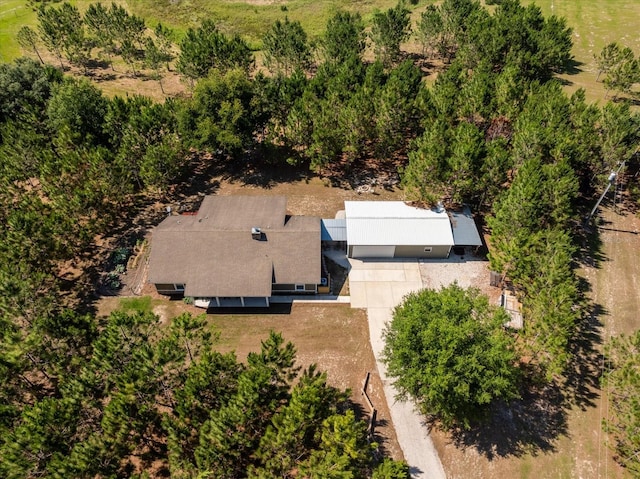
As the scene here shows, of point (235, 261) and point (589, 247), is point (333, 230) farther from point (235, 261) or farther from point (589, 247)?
point (589, 247)

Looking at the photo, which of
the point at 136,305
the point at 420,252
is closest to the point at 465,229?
the point at 420,252

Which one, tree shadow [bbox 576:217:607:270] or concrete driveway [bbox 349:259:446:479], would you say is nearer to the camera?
concrete driveway [bbox 349:259:446:479]

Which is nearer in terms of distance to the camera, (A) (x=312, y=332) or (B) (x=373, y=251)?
(A) (x=312, y=332)

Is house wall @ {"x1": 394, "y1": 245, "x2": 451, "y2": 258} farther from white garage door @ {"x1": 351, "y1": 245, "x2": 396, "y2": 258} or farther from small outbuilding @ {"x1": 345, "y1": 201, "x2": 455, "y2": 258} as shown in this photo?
white garage door @ {"x1": 351, "y1": 245, "x2": 396, "y2": 258}

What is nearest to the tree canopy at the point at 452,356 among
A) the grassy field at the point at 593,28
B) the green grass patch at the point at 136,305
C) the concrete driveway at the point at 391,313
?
the concrete driveway at the point at 391,313

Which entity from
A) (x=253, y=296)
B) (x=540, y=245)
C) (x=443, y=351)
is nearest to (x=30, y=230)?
(x=253, y=296)

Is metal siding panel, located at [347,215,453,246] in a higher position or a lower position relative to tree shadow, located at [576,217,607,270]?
higher

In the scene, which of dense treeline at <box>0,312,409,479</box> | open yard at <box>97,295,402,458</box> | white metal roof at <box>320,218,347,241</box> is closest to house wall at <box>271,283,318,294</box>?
open yard at <box>97,295,402,458</box>
